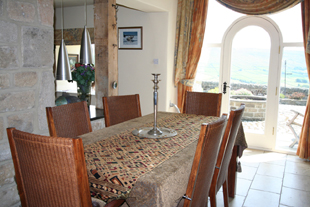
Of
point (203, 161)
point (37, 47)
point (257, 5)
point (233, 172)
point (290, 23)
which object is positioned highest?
point (257, 5)

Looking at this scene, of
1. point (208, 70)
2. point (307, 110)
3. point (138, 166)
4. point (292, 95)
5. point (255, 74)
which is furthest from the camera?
point (208, 70)

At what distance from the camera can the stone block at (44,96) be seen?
6.38 feet

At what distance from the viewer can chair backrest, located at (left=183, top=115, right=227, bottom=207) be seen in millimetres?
1200

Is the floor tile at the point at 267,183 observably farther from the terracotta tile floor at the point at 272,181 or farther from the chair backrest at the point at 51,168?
the chair backrest at the point at 51,168

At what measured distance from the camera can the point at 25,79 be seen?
5.99 feet

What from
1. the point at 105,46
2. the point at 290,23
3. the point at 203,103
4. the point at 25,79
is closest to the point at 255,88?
the point at 290,23

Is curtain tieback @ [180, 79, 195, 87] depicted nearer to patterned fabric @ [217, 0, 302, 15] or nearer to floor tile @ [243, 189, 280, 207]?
patterned fabric @ [217, 0, 302, 15]

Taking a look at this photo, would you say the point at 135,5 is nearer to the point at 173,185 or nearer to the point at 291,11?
the point at 291,11

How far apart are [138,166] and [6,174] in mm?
1014

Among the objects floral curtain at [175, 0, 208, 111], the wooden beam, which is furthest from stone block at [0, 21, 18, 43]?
floral curtain at [175, 0, 208, 111]

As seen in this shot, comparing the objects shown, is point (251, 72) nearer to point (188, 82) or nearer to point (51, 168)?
point (188, 82)

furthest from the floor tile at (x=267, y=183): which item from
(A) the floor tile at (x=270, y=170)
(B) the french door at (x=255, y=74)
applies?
(B) the french door at (x=255, y=74)

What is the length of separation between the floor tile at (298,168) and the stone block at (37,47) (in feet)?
9.89

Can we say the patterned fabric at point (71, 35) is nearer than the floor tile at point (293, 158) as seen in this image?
Yes
